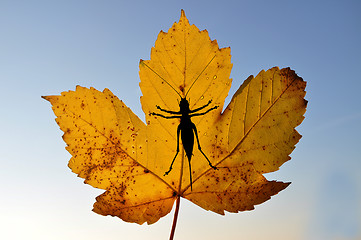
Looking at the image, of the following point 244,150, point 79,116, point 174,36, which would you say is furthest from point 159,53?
point 244,150

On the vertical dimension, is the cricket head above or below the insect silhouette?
above

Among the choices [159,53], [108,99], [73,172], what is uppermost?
[159,53]

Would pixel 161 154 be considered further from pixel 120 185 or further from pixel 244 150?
pixel 244 150

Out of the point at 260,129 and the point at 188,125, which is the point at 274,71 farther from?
the point at 188,125

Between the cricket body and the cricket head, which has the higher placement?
the cricket head

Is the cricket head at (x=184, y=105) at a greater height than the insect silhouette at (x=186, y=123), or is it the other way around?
the cricket head at (x=184, y=105)

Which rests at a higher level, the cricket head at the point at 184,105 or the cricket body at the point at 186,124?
the cricket head at the point at 184,105

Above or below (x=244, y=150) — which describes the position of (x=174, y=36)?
above
